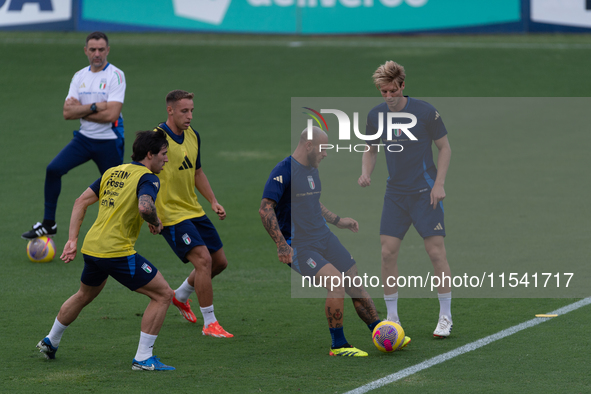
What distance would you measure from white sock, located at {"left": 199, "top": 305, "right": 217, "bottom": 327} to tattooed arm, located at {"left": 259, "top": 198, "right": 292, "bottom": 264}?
54.0 inches

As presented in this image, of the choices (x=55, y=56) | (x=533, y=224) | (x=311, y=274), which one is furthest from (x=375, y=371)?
(x=55, y=56)

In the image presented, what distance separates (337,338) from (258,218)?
6058mm

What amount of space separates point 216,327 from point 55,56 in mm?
18661

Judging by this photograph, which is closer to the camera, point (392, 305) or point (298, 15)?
point (392, 305)

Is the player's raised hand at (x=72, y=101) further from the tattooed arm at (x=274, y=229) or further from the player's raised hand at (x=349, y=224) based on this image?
the player's raised hand at (x=349, y=224)

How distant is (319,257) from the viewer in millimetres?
6859

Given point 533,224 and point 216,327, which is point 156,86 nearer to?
point 533,224

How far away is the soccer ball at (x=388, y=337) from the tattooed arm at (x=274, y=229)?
1.05 metres

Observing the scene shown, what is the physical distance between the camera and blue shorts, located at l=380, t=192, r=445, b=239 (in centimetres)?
731

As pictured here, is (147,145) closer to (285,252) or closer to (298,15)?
(285,252)

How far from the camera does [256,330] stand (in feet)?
25.5

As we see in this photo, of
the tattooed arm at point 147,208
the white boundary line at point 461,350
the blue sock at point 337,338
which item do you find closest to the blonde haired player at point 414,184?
the white boundary line at point 461,350

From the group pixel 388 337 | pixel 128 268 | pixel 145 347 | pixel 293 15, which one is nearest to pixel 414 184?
pixel 388 337

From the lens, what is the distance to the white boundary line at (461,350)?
6.00 m
